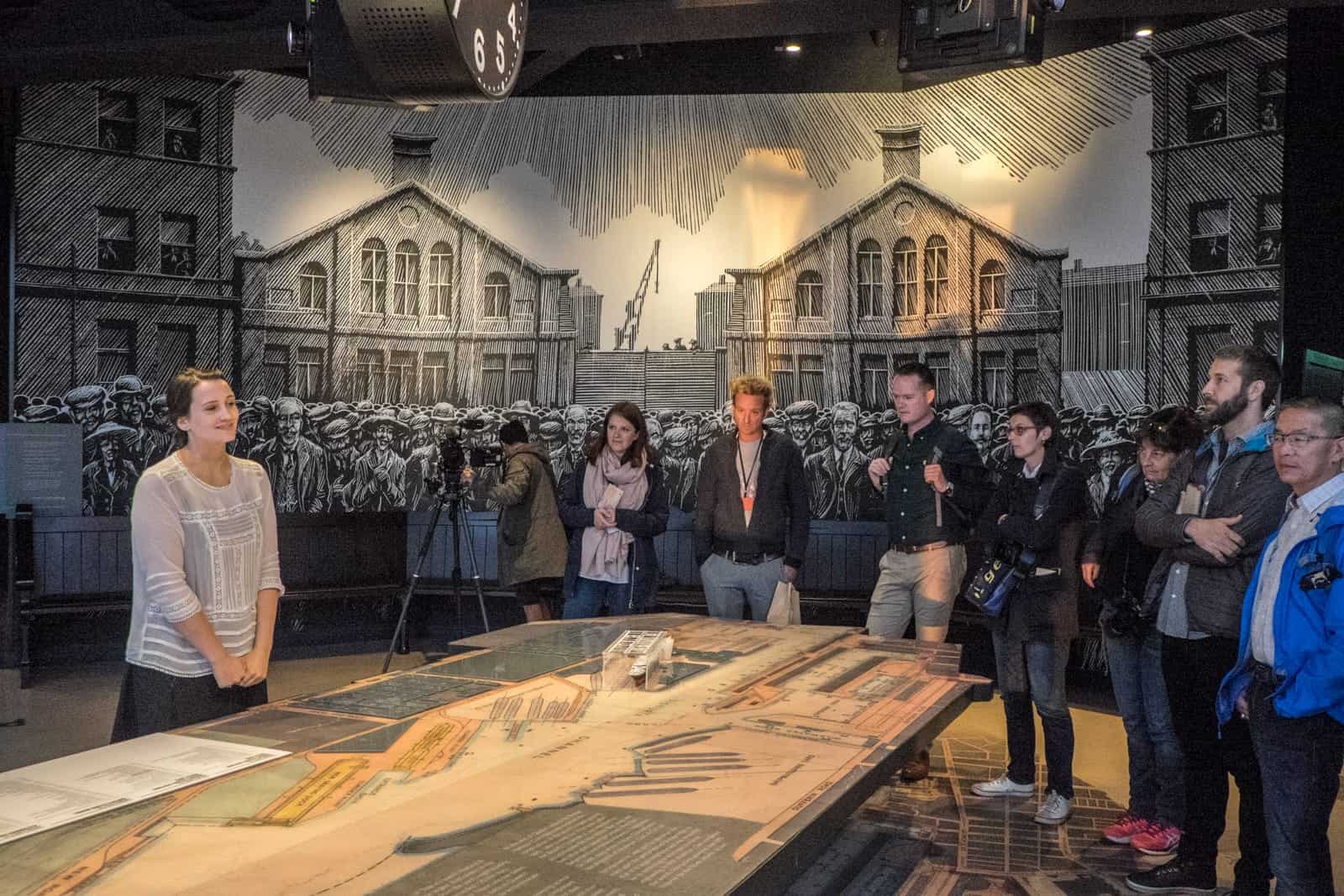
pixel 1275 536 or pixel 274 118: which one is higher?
pixel 274 118

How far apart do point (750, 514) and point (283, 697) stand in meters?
2.48

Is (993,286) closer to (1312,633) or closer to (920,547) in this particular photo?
(920,547)

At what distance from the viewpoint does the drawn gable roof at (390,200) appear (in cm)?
891

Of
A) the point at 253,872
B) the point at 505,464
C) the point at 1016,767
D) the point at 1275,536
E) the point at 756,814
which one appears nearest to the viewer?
the point at 253,872

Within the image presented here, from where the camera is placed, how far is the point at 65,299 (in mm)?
8258

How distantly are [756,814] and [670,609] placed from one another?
6.33m

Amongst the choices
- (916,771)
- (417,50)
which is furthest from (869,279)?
(417,50)

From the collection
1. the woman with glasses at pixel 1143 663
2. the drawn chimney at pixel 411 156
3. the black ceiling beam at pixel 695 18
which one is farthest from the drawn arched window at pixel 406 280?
the woman with glasses at pixel 1143 663

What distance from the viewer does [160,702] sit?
10.3ft

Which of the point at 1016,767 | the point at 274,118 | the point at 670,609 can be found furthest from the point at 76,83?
the point at 1016,767

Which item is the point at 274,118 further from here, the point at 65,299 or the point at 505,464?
the point at 505,464

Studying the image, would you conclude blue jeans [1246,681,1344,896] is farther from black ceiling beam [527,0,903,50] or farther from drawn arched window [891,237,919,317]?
drawn arched window [891,237,919,317]

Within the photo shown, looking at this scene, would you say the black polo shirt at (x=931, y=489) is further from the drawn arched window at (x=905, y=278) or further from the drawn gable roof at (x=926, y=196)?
the drawn arched window at (x=905, y=278)

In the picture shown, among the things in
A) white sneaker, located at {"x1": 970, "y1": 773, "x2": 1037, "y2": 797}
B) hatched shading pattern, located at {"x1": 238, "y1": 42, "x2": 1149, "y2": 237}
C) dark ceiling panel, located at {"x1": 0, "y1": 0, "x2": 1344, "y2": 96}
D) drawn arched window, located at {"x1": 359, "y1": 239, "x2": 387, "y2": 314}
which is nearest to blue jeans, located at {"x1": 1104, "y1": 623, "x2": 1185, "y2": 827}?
white sneaker, located at {"x1": 970, "y1": 773, "x2": 1037, "y2": 797}
